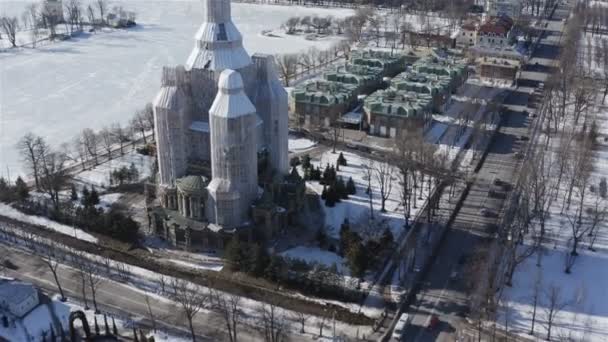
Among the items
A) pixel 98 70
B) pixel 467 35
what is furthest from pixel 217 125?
pixel 467 35

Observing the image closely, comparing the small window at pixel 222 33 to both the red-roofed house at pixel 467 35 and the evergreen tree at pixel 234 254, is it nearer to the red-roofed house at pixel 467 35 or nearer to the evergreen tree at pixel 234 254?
the evergreen tree at pixel 234 254

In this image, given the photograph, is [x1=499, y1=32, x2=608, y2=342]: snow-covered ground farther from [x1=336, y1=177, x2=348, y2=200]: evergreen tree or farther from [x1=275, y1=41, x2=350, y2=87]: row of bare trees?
[x1=275, y1=41, x2=350, y2=87]: row of bare trees

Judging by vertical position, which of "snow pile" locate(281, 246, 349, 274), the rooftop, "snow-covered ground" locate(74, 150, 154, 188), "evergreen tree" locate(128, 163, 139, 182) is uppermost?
"evergreen tree" locate(128, 163, 139, 182)

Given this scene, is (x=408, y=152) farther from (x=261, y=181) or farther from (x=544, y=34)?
(x=544, y=34)

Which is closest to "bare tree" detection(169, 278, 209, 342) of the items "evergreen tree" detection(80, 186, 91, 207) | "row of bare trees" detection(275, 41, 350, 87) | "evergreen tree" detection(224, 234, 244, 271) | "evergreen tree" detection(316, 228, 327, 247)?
"evergreen tree" detection(224, 234, 244, 271)

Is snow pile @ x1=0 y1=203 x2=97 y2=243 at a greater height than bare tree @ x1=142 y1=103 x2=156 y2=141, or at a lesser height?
lesser

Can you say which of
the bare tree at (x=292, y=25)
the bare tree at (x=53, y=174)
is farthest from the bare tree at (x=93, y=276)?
the bare tree at (x=292, y=25)
